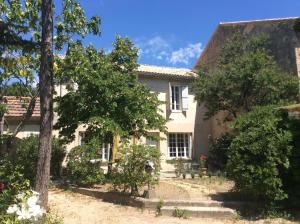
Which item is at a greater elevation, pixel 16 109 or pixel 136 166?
pixel 16 109

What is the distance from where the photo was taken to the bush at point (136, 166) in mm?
12562

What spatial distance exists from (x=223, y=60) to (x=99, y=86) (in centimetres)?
1028

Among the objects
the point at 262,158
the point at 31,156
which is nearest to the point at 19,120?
the point at 31,156

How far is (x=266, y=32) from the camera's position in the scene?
2444cm

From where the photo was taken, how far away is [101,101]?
49.5ft

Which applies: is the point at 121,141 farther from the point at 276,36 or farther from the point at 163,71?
the point at 276,36

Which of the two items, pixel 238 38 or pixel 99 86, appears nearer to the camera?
pixel 99 86

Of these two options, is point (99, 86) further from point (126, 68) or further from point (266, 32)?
point (266, 32)

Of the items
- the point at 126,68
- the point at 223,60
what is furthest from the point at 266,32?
the point at 126,68

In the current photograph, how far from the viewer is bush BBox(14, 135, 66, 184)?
15.0 metres

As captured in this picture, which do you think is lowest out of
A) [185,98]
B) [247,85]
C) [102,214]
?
[102,214]

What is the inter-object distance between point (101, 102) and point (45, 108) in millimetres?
5098

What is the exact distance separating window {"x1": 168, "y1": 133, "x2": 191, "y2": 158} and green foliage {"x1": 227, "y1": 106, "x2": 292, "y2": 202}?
12.4 meters

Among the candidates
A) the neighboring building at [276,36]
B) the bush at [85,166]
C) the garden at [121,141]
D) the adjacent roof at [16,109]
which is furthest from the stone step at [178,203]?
the neighboring building at [276,36]
